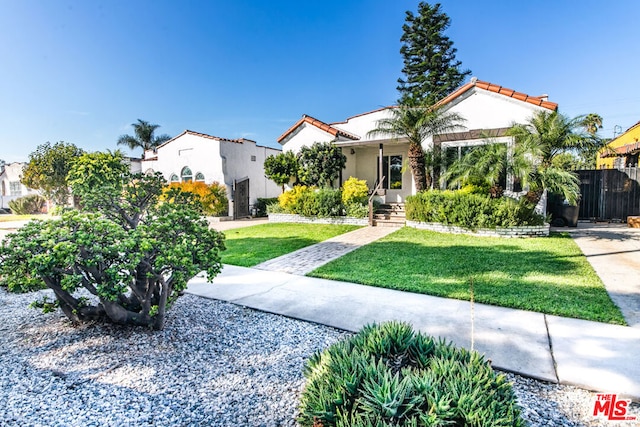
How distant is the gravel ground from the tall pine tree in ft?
95.4

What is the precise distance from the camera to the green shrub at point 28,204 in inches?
987

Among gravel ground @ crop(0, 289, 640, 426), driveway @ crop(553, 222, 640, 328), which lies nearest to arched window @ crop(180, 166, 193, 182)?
gravel ground @ crop(0, 289, 640, 426)

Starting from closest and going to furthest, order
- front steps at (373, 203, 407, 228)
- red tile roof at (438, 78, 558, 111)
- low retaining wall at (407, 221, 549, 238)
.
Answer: low retaining wall at (407, 221, 549, 238)
red tile roof at (438, 78, 558, 111)
front steps at (373, 203, 407, 228)

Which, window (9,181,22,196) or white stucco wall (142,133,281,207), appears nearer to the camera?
white stucco wall (142,133,281,207)

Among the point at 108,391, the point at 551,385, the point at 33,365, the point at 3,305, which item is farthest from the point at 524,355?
the point at 3,305

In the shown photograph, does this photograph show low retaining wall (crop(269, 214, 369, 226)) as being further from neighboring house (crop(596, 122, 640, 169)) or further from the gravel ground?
neighboring house (crop(596, 122, 640, 169))

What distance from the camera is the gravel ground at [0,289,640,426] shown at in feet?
7.88

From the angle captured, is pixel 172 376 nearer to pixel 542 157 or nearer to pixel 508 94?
pixel 542 157

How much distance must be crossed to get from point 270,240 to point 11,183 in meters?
37.7

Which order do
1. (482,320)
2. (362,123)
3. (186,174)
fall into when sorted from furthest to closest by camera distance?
(186,174), (362,123), (482,320)

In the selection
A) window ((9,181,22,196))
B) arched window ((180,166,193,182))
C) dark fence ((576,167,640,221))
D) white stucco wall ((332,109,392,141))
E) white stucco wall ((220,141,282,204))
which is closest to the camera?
dark fence ((576,167,640,221))

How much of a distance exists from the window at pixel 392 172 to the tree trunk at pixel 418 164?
391cm

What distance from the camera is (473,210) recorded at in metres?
11.0

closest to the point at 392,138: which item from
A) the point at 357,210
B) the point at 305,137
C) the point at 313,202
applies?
the point at 357,210
